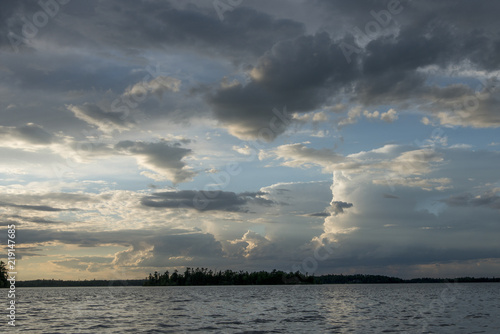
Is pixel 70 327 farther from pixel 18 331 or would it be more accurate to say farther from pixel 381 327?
pixel 381 327

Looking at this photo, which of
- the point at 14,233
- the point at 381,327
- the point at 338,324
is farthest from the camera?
the point at 338,324

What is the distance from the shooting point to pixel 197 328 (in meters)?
52.2

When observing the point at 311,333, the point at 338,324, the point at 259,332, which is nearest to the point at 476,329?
the point at 338,324

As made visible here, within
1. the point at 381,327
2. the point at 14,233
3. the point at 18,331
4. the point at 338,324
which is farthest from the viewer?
the point at 338,324

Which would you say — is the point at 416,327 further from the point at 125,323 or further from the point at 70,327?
the point at 70,327

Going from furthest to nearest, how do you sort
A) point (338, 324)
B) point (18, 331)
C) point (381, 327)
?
1. point (338, 324)
2. point (381, 327)
3. point (18, 331)

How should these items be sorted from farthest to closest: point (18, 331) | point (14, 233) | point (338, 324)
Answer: point (338, 324) < point (18, 331) < point (14, 233)

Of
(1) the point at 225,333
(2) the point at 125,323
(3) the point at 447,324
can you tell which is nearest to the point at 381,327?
(3) the point at 447,324

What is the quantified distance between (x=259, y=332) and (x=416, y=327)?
2062 centimetres

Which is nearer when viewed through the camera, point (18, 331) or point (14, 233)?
point (14, 233)

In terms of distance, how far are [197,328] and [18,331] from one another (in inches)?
814

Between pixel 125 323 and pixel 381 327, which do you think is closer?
pixel 381 327

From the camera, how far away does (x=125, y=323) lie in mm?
59156

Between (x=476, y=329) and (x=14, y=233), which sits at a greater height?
(x=14, y=233)
